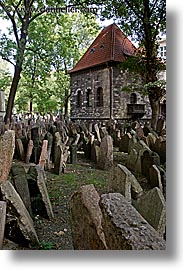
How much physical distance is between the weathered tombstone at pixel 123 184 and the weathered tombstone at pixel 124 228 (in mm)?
265

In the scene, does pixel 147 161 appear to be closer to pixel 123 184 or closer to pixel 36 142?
pixel 123 184

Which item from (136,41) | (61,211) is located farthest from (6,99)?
(136,41)

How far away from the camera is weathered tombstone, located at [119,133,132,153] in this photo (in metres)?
2.16

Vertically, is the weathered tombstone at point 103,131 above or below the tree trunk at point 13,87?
below

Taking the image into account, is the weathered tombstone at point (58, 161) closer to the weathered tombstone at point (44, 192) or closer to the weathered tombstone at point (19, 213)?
the weathered tombstone at point (44, 192)

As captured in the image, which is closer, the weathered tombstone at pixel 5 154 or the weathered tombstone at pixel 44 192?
the weathered tombstone at pixel 5 154

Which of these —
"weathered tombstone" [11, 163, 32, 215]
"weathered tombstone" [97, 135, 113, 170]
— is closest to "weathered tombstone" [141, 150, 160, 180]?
"weathered tombstone" [97, 135, 113, 170]

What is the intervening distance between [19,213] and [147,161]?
3.15 feet

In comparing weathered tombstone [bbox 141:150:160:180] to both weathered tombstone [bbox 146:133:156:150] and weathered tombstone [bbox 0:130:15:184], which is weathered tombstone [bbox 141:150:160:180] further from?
weathered tombstone [bbox 0:130:15:184]

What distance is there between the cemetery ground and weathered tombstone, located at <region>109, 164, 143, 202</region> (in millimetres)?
56

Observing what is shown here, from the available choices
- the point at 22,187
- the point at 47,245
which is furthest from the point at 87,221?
the point at 22,187

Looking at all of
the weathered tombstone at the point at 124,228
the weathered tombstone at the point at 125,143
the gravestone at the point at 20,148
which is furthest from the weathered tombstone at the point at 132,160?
the weathered tombstone at the point at 124,228

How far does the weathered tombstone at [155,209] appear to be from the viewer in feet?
3.51

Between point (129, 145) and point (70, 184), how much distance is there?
0.62 m
